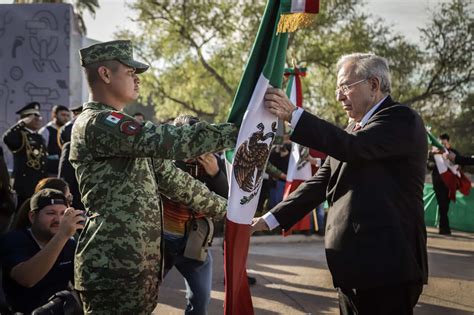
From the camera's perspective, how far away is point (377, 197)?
2908 mm

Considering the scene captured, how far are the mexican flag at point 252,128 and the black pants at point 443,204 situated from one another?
10.2 meters

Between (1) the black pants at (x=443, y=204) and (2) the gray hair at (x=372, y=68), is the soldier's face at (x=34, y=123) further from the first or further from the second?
(1) the black pants at (x=443, y=204)

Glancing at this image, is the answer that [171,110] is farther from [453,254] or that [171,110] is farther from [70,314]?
[70,314]

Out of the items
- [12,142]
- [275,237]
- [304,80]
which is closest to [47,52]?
[12,142]

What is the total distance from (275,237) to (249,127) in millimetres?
8102

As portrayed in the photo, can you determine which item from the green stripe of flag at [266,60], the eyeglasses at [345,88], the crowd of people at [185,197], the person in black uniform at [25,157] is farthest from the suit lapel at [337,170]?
the person in black uniform at [25,157]

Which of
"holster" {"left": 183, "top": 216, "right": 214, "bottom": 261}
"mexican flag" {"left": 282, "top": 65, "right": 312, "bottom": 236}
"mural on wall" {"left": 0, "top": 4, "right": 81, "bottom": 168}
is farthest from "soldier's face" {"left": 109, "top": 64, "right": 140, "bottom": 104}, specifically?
"mural on wall" {"left": 0, "top": 4, "right": 81, "bottom": 168}

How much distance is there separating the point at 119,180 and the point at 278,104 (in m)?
0.86

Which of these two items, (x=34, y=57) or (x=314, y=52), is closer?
(x=34, y=57)

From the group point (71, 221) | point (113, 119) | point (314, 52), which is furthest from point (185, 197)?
point (314, 52)

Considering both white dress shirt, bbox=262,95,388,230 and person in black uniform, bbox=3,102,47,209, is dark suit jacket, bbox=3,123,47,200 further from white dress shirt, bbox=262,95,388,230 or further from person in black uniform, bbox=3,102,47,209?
white dress shirt, bbox=262,95,388,230

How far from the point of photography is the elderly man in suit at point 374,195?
114 inches

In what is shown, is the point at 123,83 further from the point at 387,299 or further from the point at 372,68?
the point at 387,299

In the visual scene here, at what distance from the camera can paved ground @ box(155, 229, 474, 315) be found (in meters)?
6.06
